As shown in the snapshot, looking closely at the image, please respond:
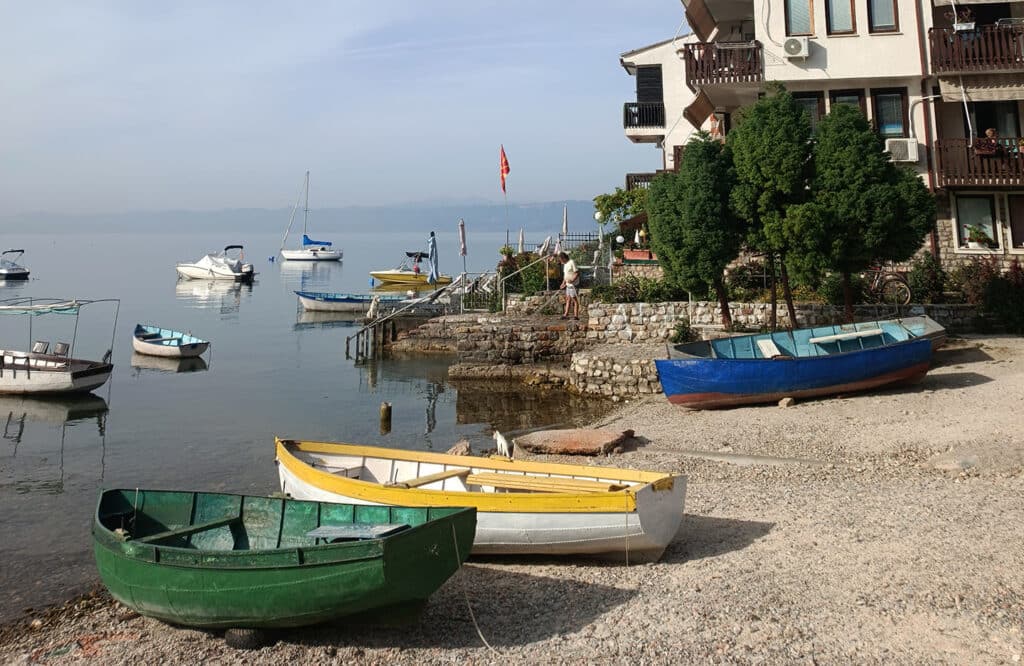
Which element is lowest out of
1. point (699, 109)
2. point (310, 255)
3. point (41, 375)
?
point (41, 375)

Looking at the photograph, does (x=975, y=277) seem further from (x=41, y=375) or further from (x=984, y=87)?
(x=41, y=375)

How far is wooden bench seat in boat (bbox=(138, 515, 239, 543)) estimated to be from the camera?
8693 mm

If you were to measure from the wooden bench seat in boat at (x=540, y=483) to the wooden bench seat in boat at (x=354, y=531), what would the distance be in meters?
2.03

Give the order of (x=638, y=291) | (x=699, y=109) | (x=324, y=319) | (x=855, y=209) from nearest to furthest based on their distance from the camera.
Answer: (x=855, y=209) → (x=638, y=291) → (x=699, y=109) → (x=324, y=319)

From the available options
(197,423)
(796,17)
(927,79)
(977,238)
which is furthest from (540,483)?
(927,79)

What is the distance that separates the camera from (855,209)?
65.7ft

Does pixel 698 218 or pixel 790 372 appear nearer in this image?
pixel 790 372

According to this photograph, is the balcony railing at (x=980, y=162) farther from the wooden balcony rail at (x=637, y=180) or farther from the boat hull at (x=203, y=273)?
the boat hull at (x=203, y=273)

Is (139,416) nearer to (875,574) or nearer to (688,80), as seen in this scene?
(688,80)

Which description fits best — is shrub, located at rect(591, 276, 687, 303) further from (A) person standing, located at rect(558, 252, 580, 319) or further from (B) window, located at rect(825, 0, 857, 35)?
(B) window, located at rect(825, 0, 857, 35)

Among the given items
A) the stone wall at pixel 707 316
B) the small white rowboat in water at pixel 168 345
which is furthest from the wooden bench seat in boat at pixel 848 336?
the small white rowboat in water at pixel 168 345

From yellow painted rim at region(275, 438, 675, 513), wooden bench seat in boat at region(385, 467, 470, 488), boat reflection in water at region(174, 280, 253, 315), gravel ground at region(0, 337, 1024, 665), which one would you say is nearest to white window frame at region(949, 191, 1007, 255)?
gravel ground at region(0, 337, 1024, 665)

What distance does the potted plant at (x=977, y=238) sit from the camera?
25453 mm

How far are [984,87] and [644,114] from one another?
51.0 ft
